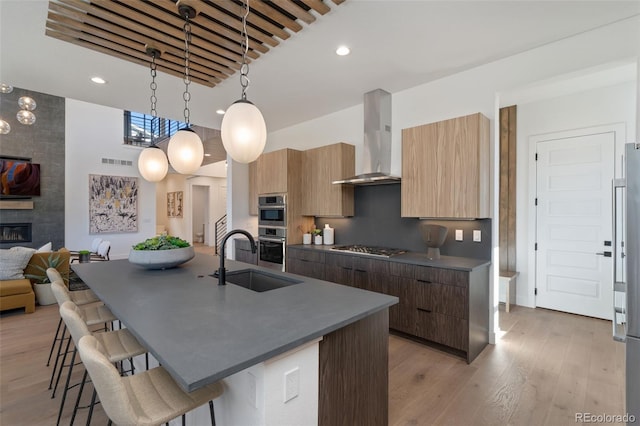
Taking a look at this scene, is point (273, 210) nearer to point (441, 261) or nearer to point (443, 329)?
point (441, 261)

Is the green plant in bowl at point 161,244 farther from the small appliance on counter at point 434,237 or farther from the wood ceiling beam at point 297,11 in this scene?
the small appliance on counter at point 434,237

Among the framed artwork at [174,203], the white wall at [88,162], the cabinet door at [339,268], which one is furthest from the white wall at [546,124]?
the framed artwork at [174,203]

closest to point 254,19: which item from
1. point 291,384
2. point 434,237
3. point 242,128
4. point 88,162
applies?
point 242,128

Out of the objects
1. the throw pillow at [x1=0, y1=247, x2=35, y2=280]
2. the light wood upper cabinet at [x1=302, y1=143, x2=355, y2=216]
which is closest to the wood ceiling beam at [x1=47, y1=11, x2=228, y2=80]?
the light wood upper cabinet at [x1=302, y1=143, x2=355, y2=216]

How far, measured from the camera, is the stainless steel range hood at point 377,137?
363 centimetres

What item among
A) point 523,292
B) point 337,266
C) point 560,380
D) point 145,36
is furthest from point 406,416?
point 145,36

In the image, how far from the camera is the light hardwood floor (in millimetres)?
2021

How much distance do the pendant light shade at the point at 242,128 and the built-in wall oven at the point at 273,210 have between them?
8.37 ft

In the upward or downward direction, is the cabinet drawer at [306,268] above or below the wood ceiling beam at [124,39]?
below

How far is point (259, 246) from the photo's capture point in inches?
194

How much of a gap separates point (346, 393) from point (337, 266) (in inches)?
87.2

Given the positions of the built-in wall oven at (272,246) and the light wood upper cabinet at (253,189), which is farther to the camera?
the light wood upper cabinet at (253,189)

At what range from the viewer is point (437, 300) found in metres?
2.84

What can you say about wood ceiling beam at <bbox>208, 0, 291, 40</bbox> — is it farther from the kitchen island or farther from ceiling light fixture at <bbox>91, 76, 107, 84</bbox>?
ceiling light fixture at <bbox>91, 76, 107, 84</bbox>
